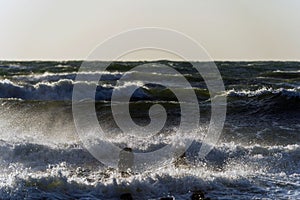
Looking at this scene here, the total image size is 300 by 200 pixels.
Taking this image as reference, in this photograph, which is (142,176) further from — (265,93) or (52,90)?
(52,90)

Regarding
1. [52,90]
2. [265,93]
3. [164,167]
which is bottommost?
[52,90]

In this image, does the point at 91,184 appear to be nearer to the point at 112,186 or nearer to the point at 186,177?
the point at 112,186

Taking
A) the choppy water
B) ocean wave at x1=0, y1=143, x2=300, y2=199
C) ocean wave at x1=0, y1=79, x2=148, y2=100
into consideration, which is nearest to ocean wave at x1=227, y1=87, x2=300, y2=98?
the choppy water

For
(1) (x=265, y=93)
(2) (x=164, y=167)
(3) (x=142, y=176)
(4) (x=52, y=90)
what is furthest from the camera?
(4) (x=52, y=90)

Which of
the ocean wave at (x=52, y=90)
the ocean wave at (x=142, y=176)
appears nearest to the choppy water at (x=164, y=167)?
the ocean wave at (x=142, y=176)

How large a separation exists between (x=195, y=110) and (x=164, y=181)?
421 inches

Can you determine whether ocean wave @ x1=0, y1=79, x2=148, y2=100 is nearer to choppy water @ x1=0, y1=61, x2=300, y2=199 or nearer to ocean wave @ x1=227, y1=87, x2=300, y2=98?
ocean wave @ x1=227, y1=87, x2=300, y2=98

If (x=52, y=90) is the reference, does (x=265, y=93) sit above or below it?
above

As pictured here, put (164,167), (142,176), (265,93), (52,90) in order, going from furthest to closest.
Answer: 1. (52,90)
2. (265,93)
3. (164,167)
4. (142,176)

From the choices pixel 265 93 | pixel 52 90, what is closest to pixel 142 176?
pixel 265 93

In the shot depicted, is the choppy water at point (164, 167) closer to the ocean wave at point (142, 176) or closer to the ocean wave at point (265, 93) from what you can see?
the ocean wave at point (142, 176)

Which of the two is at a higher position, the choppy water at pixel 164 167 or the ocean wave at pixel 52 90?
the choppy water at pixel 164 167

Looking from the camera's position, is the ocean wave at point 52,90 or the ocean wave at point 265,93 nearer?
the ocean wave at point 265,93

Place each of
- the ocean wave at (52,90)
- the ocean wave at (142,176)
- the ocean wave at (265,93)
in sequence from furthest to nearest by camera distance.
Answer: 1. the ocean wave at (52,90)
2. the ocean wave at (265,93)
3. the ocean wave at (142,176)
